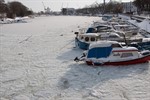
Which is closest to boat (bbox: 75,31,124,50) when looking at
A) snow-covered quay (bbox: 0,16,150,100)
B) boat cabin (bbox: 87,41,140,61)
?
snow-covered quay (bbox: 0,16,150,100)

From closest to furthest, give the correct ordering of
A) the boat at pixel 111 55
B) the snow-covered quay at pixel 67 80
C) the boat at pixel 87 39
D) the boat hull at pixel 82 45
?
the snow-covered quay at pixel 67 80 → the boat at pixel 111 55 → the boat hull at pixel 82 45 → the boat at pixel 87 39

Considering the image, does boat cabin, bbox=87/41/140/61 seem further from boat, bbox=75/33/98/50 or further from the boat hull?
boat, bbox=75/33/98/50

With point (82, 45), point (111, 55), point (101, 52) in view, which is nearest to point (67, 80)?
point (101, 52)

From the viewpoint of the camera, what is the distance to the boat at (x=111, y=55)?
14.1 metres

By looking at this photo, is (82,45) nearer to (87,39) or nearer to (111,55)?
(87,39)

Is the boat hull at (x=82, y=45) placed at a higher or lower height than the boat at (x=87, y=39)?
lower

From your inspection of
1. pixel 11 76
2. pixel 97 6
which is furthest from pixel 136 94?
pixel 97 6

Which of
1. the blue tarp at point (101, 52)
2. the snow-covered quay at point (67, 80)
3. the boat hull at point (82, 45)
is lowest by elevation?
the snow-covered quay at point (67, 80)

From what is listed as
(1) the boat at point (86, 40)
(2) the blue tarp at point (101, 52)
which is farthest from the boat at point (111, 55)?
(1) the boat at point (86, 40)

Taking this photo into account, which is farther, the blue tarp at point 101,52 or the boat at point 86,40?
the boat at point 86,40

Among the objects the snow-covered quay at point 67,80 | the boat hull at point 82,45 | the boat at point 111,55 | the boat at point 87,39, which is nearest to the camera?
the snow-covered quay at point 67,80

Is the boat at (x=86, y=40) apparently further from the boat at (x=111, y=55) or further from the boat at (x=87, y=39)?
the boat at (x=111, y=55)

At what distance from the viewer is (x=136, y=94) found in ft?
31.7

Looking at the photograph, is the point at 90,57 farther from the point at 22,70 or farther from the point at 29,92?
the point at 29,92
